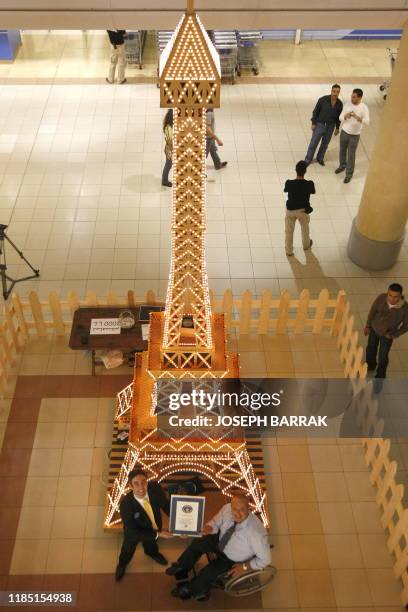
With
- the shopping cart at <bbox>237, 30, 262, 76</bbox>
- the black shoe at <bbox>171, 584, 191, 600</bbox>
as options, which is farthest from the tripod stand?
the shopping cart at <bbox>237, 30, 262, 76</bbox>

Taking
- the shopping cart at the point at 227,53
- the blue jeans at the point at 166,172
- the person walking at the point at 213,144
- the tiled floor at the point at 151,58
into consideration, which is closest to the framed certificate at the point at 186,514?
the blue jeans at the point at 166,172

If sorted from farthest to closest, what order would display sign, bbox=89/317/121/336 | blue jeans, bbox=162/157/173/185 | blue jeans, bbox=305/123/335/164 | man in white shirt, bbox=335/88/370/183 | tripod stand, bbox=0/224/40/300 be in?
1. blue jeans, bbox=305/123/335/164
2. blue jeans, bbox=162/157/173/185
3. man in white shirt, bbox=335/88/370/183
4. tripod stand, bbox=0/224/40/300
5. display sign, bbox=89/317/121/336

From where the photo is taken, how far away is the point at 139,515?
6.00m

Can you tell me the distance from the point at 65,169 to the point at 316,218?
568 cm

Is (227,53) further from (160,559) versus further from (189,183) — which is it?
(160,559)

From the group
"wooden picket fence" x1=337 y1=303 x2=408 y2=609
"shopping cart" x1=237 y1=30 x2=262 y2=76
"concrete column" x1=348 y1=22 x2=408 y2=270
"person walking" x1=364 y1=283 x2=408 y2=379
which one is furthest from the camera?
"shopping cart" x1=237 y1=30 x2=262 y2=76

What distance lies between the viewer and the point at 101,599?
6359 millimetres

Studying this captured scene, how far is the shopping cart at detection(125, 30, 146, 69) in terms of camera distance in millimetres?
16672

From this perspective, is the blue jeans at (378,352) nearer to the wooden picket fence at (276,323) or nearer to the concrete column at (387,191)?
the wooden picket fence at (276,323)

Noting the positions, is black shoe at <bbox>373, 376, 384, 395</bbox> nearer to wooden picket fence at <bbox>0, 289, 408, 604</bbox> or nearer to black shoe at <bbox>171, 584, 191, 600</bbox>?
wooden picket fence at <bbox>0, 289, 408, 604</bbox>

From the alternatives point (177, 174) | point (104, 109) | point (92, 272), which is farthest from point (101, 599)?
point (104, 109)

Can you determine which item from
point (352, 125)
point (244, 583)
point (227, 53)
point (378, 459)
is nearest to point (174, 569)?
point (244, 583)

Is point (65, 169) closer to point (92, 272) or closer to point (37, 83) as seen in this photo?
point (92, 272)

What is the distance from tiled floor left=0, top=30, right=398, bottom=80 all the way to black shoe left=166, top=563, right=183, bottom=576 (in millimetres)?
13937
